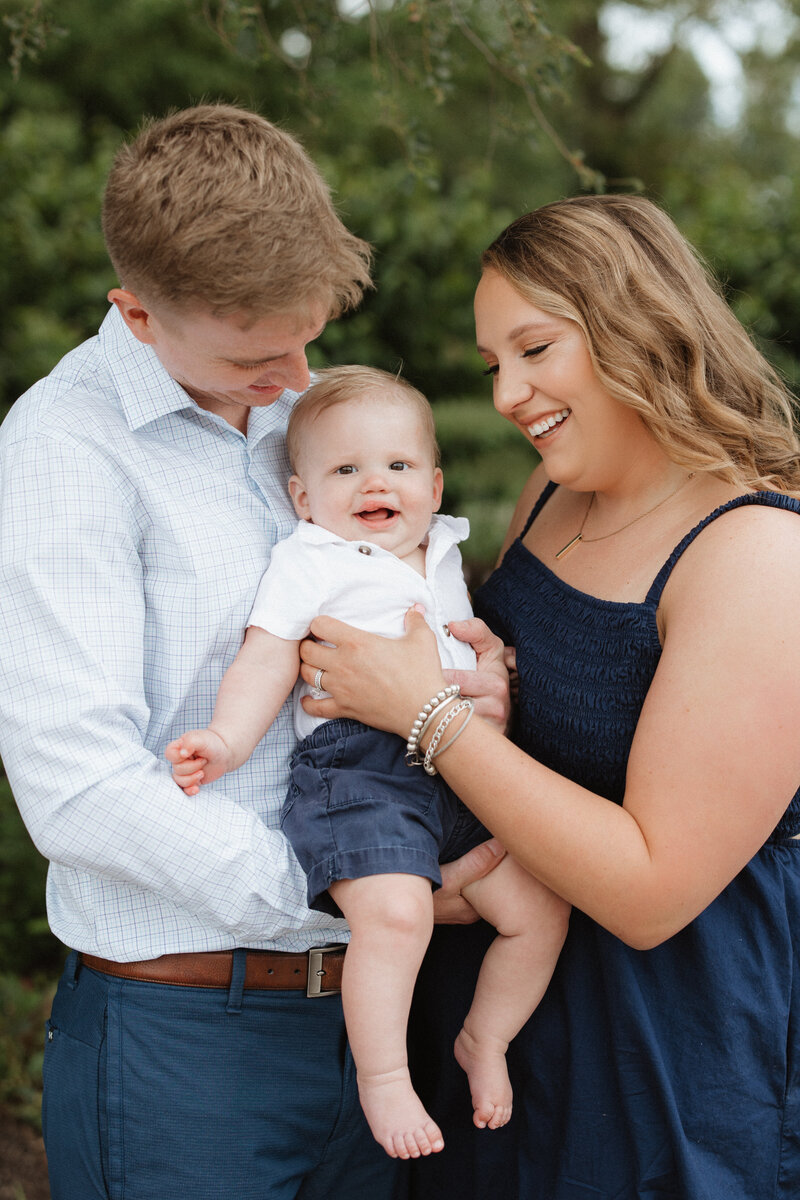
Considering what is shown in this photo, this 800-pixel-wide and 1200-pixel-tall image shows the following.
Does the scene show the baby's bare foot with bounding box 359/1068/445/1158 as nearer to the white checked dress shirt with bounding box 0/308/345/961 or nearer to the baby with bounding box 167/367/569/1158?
the baby with bounding box 167/367/569/1158

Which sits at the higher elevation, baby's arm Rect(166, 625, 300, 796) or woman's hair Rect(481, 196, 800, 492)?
woman's hair Rect(481, 196, 800, 492)

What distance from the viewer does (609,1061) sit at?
198 centimetres

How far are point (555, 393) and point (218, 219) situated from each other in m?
0.74

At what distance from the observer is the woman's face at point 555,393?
6.68 feet

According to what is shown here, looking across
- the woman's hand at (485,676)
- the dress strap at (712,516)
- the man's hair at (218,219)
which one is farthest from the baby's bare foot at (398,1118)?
the man's hair at (218,219)

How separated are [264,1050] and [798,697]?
1.17 m

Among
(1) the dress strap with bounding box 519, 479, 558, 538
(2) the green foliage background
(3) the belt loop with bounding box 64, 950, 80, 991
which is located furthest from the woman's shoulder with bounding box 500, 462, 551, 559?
(3) the belt loop with bounding box 64, 950, 80, 991

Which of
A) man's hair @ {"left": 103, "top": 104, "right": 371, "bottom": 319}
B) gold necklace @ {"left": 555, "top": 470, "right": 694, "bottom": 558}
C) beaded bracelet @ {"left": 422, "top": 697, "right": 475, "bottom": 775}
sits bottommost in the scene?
beaded bracelet @ {"left": 422, "top": 697, "right": 475, "bottom": 775}

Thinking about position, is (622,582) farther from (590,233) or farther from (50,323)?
(50,323)

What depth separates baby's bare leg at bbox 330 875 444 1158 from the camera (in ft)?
5.86

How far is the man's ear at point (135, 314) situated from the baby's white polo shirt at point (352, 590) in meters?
0.46

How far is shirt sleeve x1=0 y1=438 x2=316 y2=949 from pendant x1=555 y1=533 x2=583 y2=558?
3.17ft

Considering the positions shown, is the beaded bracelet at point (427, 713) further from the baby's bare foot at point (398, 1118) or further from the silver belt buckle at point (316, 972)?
the baby's bare foot at point (398, 1118)

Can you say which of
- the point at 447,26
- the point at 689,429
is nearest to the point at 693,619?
the point at 689,429
